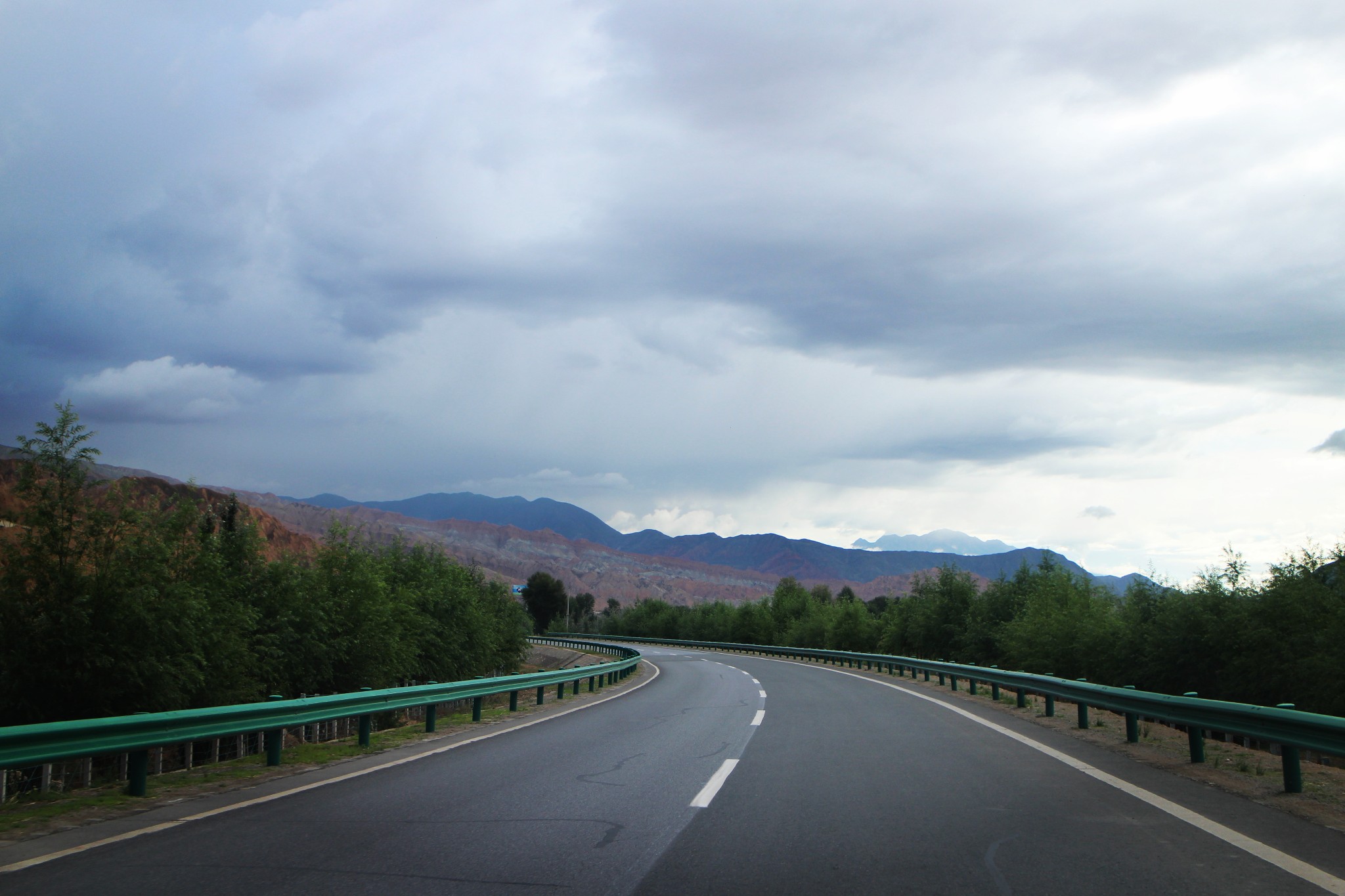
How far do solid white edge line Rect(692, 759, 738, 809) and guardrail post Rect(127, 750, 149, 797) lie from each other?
16.5 ft

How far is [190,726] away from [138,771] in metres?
0.57

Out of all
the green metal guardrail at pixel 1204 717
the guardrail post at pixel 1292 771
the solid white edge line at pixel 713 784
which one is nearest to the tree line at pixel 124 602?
the solid white edge line at pixel 713 784

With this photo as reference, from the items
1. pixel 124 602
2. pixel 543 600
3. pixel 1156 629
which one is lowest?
pixel 543 600

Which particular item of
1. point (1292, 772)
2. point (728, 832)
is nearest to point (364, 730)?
point (728, 832)

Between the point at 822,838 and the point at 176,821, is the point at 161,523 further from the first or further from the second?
the point at 822,838

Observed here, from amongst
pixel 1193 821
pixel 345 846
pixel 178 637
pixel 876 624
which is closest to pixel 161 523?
pixel 178 637

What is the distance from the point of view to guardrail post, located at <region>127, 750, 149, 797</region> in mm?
8242

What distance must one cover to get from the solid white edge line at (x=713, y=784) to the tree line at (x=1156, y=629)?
24.9 meters

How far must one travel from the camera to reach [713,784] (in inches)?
347

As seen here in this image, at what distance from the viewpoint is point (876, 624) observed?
79.6 meters

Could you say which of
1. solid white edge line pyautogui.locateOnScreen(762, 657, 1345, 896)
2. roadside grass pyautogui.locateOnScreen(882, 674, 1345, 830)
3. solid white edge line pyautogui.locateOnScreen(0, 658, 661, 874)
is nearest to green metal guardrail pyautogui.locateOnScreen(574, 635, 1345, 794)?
roadside grass pyautogui.locateOnScreen(882, 674, 1345, 830)

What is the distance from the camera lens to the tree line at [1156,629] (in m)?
28.4

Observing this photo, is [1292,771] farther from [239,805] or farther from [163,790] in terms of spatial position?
[163,790]

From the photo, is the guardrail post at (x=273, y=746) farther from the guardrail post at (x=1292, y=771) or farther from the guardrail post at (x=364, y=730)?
the guardrail post at (x=1292, y=771)
